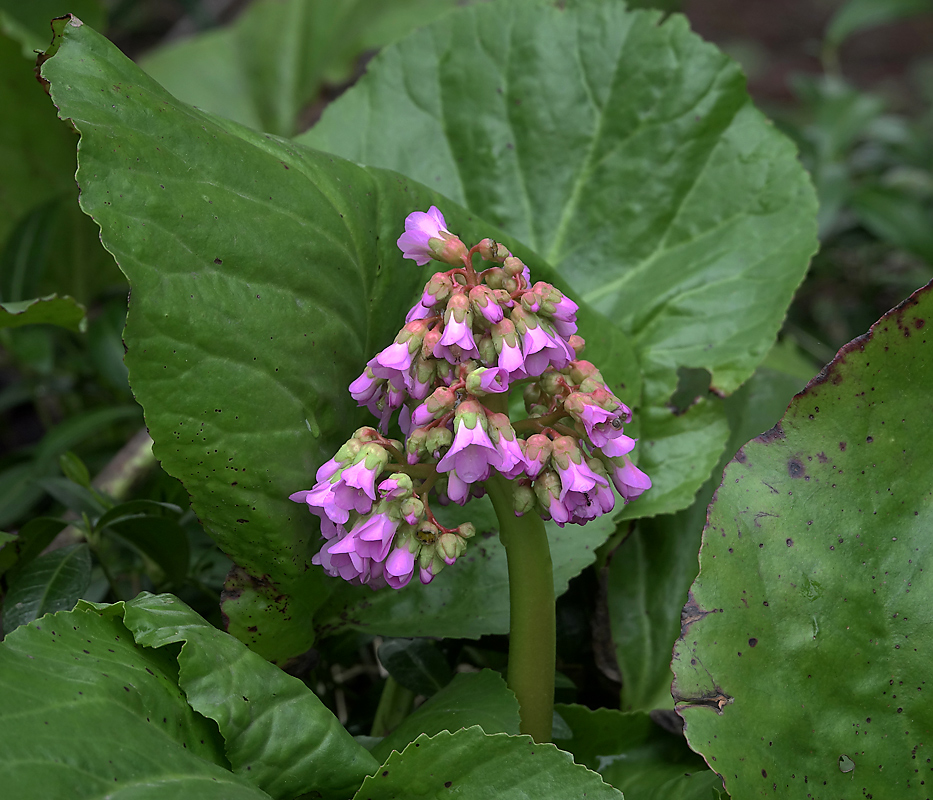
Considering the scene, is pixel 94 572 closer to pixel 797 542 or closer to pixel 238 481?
pixel 238 481

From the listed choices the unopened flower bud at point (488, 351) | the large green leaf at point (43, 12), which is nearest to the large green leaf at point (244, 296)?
the unopened flower bud at point (488, 351)

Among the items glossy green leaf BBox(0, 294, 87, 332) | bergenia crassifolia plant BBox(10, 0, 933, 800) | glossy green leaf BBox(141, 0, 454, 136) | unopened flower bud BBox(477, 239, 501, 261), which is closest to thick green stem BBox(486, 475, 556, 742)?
bergenia crassifolia plant BBox(10, 0, 933, 800)

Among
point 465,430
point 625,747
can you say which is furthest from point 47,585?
point 625,747

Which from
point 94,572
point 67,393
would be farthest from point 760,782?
point 67,393

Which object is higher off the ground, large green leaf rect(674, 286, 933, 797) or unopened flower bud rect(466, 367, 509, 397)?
unopened flower bud rect(466, 367, 509, 397)

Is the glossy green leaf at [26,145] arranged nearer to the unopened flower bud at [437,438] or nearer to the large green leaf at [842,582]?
the unopened flower bud at [437,438]

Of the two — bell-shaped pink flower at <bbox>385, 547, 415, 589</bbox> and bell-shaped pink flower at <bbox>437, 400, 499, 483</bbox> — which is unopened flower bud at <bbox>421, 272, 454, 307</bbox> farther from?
bell-shaped pink flower at <bbox>385, 547, 415, 589</bbox>
